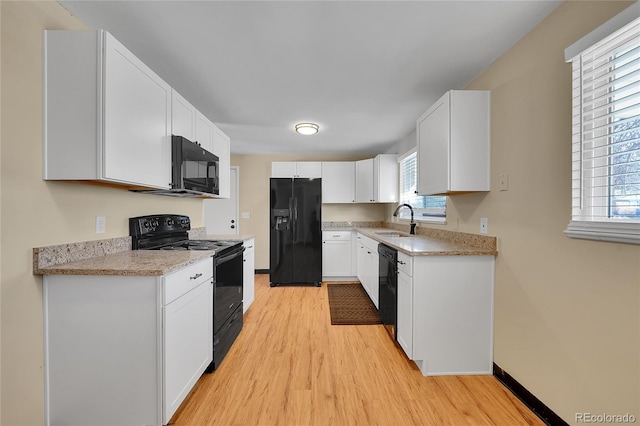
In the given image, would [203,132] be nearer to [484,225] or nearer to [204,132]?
[204,132]

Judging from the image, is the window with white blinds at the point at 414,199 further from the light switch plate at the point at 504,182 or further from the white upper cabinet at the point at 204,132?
the white upper cabinet at the point at 204,132

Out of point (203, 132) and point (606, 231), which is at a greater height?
point (203, 132)

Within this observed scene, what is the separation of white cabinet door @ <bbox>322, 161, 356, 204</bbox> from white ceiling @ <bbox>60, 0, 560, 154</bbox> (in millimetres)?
1886

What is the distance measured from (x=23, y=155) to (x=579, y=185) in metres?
2.80

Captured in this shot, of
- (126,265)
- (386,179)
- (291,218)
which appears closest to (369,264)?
(291,218)

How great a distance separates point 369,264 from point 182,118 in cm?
265

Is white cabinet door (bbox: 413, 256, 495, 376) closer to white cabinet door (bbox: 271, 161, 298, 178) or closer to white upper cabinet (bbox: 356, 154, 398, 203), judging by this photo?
white upper cabinet (bbox: 356, 154, 398, 203)

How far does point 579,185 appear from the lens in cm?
136

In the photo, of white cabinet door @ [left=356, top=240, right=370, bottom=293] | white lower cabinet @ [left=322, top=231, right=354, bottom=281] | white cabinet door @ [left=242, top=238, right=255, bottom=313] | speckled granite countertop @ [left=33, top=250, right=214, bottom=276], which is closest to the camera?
speckled granite countertop @ [left=33, top=250, right=214, bottom=276]

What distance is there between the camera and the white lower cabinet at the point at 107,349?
136 centimetres

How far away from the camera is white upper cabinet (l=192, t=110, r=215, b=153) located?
2475 mm

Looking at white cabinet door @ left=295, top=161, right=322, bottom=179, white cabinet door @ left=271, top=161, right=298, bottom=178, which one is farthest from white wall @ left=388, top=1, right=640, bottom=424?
white cabinet door @ left=271, top=161, right=298, bottom=178

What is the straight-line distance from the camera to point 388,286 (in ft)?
8.32

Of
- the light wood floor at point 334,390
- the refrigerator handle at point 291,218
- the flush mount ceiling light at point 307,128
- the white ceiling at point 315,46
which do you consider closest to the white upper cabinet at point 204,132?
the white ceiling at point 315,46
